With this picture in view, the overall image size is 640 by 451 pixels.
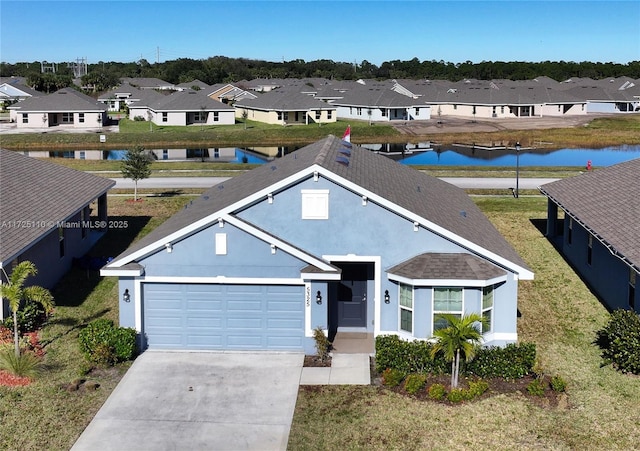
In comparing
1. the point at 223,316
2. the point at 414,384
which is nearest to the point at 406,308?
the point at 414,384

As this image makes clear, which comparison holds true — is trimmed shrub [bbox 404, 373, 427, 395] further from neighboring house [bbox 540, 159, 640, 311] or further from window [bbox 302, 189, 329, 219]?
→ neighboring house [bbox 540, 159, 640, 311]

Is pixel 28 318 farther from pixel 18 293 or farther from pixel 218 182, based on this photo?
pixel 218 182

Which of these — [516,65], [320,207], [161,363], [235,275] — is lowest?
[161,363]

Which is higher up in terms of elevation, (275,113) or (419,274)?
(275,113)

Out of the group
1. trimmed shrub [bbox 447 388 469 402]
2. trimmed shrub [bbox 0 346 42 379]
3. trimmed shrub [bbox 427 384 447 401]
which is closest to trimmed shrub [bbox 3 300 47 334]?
trimmed shrub [bbox 0 346 42 379]

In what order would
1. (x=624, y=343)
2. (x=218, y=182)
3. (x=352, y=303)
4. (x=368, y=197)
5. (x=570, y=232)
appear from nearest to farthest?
(x=624, y=343), (x=368, y=197), (x=352, y=303), (x=570, y=232), (x=218, y=182)

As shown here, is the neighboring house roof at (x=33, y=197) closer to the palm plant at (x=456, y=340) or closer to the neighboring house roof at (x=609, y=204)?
the palm plant at (x=456, y=340)

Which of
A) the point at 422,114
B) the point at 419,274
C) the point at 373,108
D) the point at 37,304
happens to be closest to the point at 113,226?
the point at 37,304

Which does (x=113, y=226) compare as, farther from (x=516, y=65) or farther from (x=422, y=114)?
(x=516, y=65)
